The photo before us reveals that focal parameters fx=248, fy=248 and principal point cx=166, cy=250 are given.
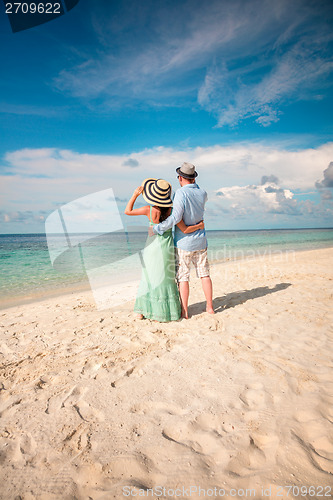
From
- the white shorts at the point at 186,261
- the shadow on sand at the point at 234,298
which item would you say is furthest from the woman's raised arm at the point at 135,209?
the shadow on sand at the point at 234,298

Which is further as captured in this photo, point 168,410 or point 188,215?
point 188,215

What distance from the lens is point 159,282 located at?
387cm

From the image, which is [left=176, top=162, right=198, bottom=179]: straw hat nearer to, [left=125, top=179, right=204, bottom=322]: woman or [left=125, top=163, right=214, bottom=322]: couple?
[left=125, top=163, right=214, bottom=322]: couple

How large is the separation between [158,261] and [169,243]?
1.10ft

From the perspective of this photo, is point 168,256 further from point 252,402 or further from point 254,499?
point 254,499

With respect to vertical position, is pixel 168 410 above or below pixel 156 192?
below

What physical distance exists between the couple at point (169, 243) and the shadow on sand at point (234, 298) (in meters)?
0.77

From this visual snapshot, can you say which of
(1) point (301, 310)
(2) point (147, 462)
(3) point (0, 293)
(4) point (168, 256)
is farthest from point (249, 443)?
(3) point (0, 293)

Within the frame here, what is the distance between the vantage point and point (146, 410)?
2143 millimetres

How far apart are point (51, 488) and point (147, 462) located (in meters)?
0.59

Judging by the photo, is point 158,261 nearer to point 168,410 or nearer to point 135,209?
point 135,209

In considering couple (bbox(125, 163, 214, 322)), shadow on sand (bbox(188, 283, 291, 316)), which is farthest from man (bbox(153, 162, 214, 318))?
shadow on sand (bbox(188, 283, 291, 316))

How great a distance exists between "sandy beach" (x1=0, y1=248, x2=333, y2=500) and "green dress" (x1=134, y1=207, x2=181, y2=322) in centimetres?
21

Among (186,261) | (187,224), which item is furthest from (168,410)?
(187,224)
